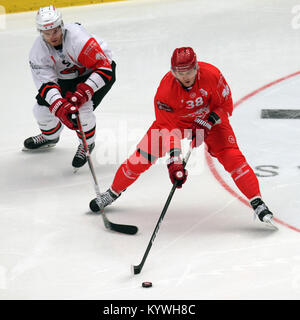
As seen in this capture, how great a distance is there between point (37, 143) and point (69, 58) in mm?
827

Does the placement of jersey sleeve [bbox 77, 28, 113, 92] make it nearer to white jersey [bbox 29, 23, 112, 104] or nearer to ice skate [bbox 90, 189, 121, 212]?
white jersey [bbox 29, 23, 112, 104]

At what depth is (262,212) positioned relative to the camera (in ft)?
11.1

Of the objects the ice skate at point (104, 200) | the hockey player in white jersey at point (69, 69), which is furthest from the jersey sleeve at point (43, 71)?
the ice skate at point (104, 200)

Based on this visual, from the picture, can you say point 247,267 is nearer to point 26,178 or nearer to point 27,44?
point 26,178

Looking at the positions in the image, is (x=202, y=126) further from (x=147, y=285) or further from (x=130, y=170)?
(x=147, y=285)

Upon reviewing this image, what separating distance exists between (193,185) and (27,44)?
10.6 ft

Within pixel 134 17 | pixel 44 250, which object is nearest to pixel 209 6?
pixel 134 17

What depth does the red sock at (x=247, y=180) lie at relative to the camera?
3.44 meters

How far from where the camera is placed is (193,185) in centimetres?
406

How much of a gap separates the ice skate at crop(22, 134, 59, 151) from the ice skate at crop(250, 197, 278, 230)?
5.85 ft

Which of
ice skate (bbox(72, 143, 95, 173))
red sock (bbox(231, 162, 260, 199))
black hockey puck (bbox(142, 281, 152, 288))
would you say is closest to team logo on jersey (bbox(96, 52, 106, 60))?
ice skate (bbox(72, 143, 95, 173))

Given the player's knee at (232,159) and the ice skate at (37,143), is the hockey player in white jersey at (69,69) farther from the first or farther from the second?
the player's knee at (232,159)

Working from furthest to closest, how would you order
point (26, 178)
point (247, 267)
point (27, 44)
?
point (27, 44) < point (26, 178) < point (247, 267)

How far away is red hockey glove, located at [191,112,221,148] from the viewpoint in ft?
11.2
